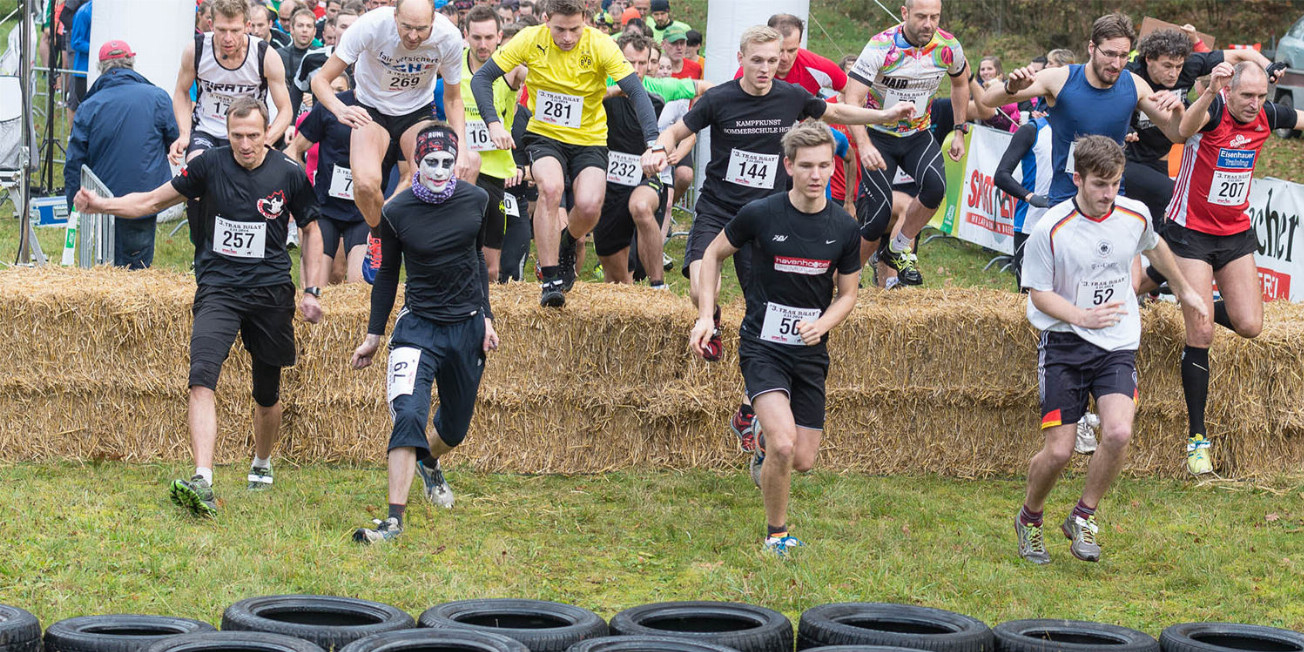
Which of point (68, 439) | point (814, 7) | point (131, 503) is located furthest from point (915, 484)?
point (814, 7)

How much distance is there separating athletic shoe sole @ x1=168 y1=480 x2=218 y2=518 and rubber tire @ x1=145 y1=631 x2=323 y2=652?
254 cm

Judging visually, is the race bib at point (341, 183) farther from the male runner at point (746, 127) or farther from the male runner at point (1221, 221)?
the male runner at point (1221, 221)

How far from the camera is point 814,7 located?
34406mm

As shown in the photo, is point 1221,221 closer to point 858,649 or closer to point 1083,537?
point 1083,537

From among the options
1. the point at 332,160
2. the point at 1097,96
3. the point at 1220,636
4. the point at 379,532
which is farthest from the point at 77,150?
the point at 1220,636

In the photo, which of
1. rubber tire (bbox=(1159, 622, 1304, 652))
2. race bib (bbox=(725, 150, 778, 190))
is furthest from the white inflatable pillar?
rubber tire (bbox=(1159, 622, 1304, 652))

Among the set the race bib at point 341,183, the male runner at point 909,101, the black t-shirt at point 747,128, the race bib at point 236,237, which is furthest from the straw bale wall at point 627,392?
the race bib at point 341,183

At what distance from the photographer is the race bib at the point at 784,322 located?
7.43 m

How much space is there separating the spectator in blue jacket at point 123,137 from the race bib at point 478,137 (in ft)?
8.93

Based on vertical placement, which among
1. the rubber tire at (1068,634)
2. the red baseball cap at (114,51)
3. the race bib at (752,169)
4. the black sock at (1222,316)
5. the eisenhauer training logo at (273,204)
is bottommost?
the rubber tire at (1068,634)

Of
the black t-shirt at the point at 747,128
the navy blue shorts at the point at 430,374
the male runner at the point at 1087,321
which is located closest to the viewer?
the male runner at the point at 1087,321

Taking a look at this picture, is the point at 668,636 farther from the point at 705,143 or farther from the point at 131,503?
the point at 705,143

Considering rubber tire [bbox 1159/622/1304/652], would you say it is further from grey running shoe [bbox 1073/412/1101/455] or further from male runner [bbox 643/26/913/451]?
grey running shoe [bbox 1073/412/1101/455]

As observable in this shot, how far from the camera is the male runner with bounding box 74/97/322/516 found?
7938mm
